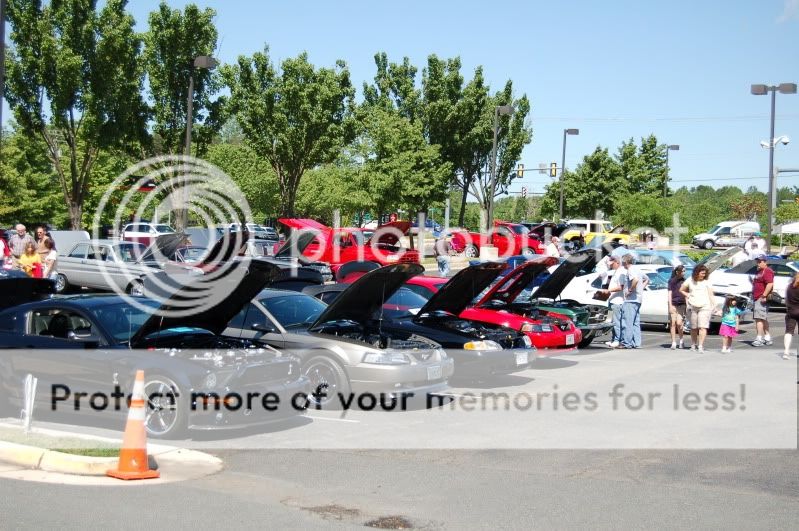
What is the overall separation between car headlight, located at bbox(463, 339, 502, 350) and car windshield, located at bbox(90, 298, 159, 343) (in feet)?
14.1

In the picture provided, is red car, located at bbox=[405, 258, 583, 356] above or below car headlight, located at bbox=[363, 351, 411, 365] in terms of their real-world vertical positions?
above

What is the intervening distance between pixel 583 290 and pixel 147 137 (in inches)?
840

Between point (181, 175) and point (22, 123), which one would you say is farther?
point (181, 175)

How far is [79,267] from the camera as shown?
80.1 feet

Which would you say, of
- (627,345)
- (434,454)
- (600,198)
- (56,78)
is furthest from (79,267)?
(600,198)

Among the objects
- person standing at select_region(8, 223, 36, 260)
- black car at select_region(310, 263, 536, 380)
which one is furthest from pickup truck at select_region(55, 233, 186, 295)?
black car at select_region(310, 263, 536, 380)

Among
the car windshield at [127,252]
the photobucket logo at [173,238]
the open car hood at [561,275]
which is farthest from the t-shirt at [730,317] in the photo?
the car windshield at [127,252]

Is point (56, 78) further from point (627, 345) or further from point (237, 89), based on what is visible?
point (627, 345)

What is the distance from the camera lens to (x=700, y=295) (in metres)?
16.9

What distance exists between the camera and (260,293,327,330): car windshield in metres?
12.0

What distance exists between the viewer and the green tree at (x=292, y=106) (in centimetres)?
3728

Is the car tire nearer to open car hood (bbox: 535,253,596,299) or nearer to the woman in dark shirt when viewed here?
open car hood (bbox: 535,253,596,299)

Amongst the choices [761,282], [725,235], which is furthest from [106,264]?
[725,235]

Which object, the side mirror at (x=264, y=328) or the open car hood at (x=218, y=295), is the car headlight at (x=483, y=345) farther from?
the open car hood at (x=218, y=295)
